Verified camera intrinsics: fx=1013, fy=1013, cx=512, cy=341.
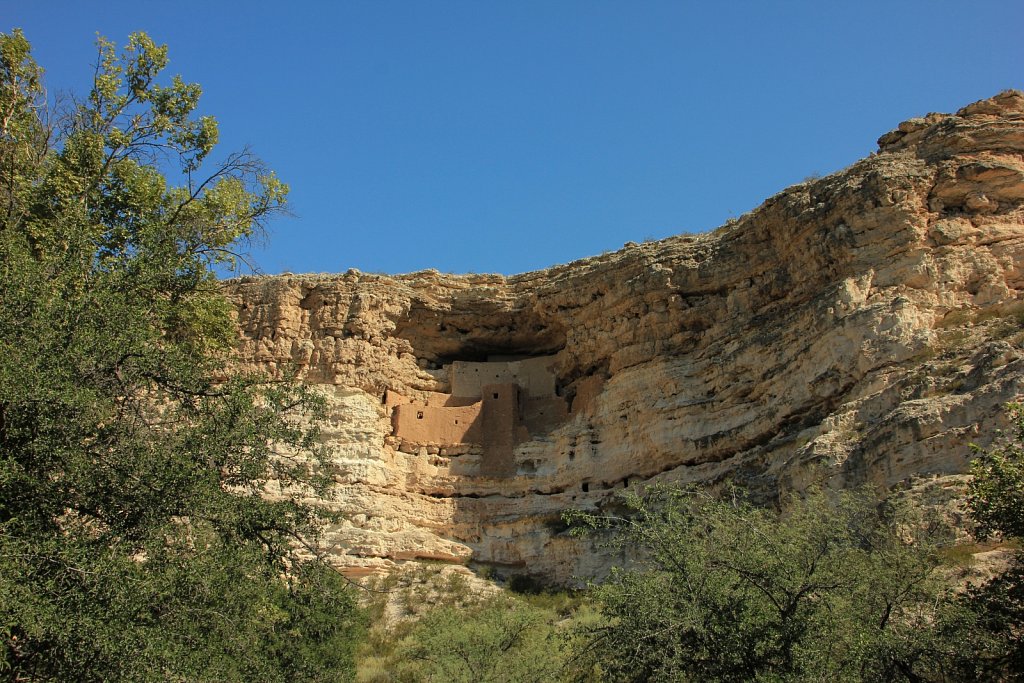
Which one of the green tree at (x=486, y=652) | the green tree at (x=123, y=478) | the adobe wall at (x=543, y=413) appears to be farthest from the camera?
the adobe wall at (x=543, y=413)

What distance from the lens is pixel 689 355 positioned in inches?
934

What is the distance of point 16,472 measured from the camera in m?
8.33

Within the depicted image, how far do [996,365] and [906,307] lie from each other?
10.9 feet

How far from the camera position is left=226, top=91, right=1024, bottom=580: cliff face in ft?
58.6

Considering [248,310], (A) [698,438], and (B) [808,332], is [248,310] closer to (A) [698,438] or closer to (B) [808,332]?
(A) [698,438]

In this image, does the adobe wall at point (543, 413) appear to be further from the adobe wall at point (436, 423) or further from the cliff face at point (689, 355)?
the adobe wall at point (436, 423)

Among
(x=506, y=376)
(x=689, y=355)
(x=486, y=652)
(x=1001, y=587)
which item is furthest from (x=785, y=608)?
(x=506, y=376)

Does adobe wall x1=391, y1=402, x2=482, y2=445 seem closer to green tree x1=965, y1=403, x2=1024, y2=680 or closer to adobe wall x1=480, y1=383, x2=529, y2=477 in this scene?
adobe wall x1=480, y1=383, x2=529, y2=477

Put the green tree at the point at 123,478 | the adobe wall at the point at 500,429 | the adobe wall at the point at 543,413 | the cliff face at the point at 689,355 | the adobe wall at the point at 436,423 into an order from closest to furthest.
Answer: the green tree at the point at 123,478, the cliff face at the point at 689,355, the adobe wall at the point at 500,429, the adobe wall at the point at 436,423, the adobe wall at the point at 543,413

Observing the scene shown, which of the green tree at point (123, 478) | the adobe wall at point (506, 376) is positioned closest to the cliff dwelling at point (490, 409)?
the adobe wall at point (506, 376)

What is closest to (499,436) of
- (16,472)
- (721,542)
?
(721,542)

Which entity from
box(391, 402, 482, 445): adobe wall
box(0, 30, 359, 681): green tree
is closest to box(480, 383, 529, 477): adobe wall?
box(391, 402, 482, 445): adobe wall

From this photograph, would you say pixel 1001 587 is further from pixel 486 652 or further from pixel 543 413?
pixel 543 413

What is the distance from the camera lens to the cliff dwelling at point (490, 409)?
25406 mm
